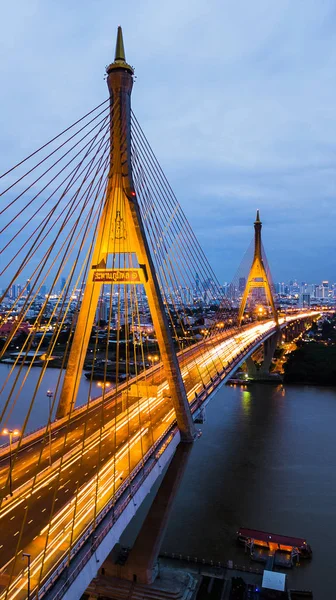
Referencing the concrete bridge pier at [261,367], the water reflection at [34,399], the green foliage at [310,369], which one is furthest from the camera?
the concrete bridge pier at [261,367]

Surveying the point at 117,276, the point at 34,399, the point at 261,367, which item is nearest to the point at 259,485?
the point at 34,399

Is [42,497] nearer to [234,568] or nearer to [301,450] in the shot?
[234,568]

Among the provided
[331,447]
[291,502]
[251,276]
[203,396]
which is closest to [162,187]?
[203,396]

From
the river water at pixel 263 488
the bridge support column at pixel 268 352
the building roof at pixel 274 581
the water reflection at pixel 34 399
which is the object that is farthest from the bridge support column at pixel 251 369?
the building roof at pixel 274 581

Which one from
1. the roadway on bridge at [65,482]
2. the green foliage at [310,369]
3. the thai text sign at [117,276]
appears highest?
the thai text sign at [117,276]

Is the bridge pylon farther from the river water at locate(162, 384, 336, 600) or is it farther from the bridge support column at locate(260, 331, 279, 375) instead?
the bridge support column at locate(260, 331, 279, 375)

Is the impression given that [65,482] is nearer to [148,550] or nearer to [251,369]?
[148,550]

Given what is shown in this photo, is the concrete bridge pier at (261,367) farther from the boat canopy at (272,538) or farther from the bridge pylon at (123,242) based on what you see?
the bridge pylon at (123,242)
